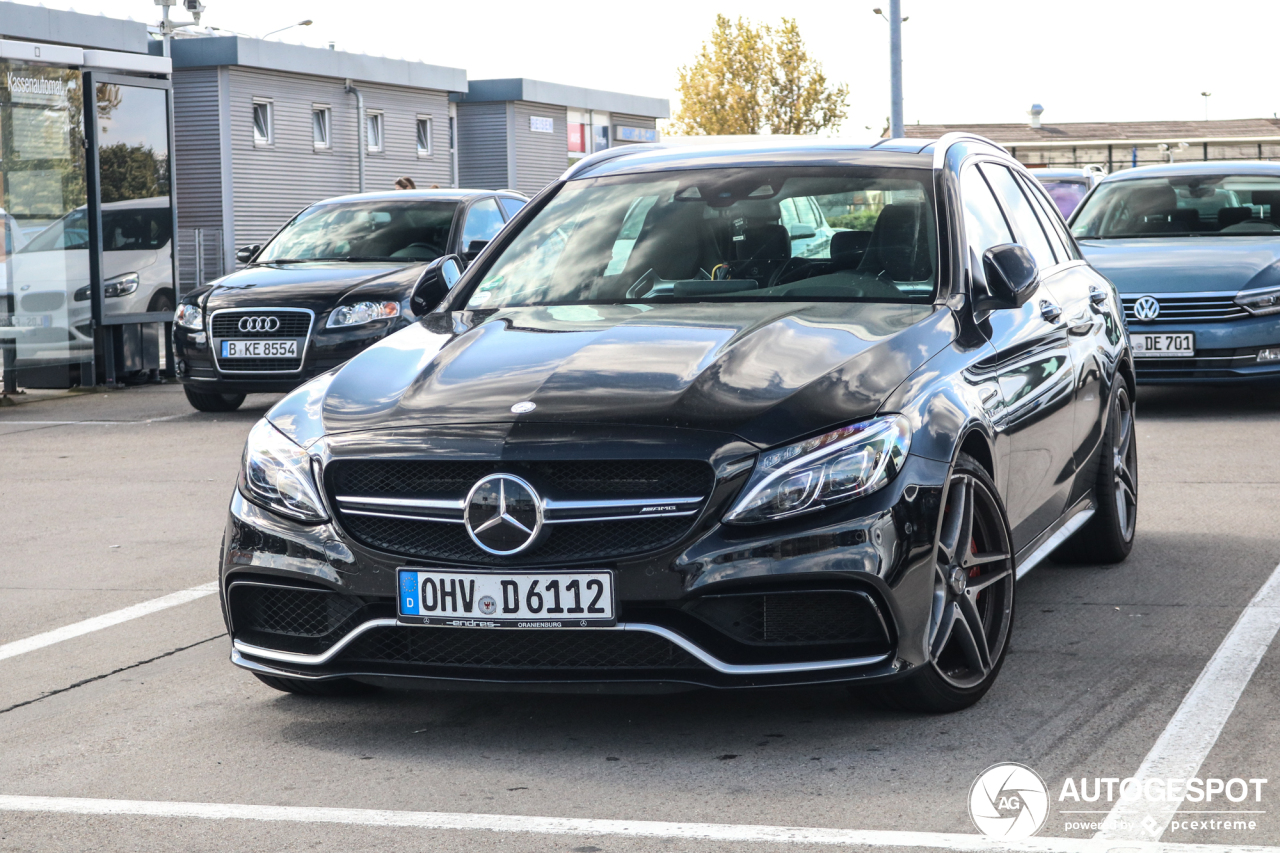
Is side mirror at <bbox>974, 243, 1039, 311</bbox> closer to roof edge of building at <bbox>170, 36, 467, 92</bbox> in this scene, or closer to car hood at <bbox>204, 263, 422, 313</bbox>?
car hood at <bbox>204, 263, 422, 313</bbox>

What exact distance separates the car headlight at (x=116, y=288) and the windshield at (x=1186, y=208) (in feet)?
29.7

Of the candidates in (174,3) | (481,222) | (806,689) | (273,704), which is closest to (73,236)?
(481,222)

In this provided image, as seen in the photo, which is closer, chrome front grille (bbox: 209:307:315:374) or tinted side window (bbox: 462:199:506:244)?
chrome front grille (bbox: 209:307:315:374)

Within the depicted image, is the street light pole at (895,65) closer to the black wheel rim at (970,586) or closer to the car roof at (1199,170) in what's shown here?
the car roof at (1199,170)

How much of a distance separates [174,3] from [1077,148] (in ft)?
118

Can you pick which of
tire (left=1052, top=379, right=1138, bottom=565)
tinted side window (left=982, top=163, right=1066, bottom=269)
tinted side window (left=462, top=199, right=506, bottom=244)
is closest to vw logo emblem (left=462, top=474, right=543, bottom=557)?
tinted side window (left=982, top=163, right=1066, bottom=269)

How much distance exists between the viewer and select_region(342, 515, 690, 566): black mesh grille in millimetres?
3955

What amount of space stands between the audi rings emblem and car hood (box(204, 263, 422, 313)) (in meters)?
0.11

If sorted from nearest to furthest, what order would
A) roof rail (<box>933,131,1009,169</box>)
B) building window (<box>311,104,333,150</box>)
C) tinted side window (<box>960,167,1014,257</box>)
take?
tinted side window (<box>960,167,1014,257</box>), roof rail (<box>933,131,1009,169</box>), building window (<box>311,104,333,150</box>)

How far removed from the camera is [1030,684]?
4727 mm

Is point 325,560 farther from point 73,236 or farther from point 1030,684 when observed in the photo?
point 73,236

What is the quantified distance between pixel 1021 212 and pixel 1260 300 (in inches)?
234

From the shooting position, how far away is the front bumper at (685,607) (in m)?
3.93

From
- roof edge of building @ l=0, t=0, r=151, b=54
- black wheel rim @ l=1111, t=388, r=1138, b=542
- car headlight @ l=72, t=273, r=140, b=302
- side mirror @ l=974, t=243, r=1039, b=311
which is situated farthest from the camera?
roof edge of building @ l=0, t=0, r=151, b=54
